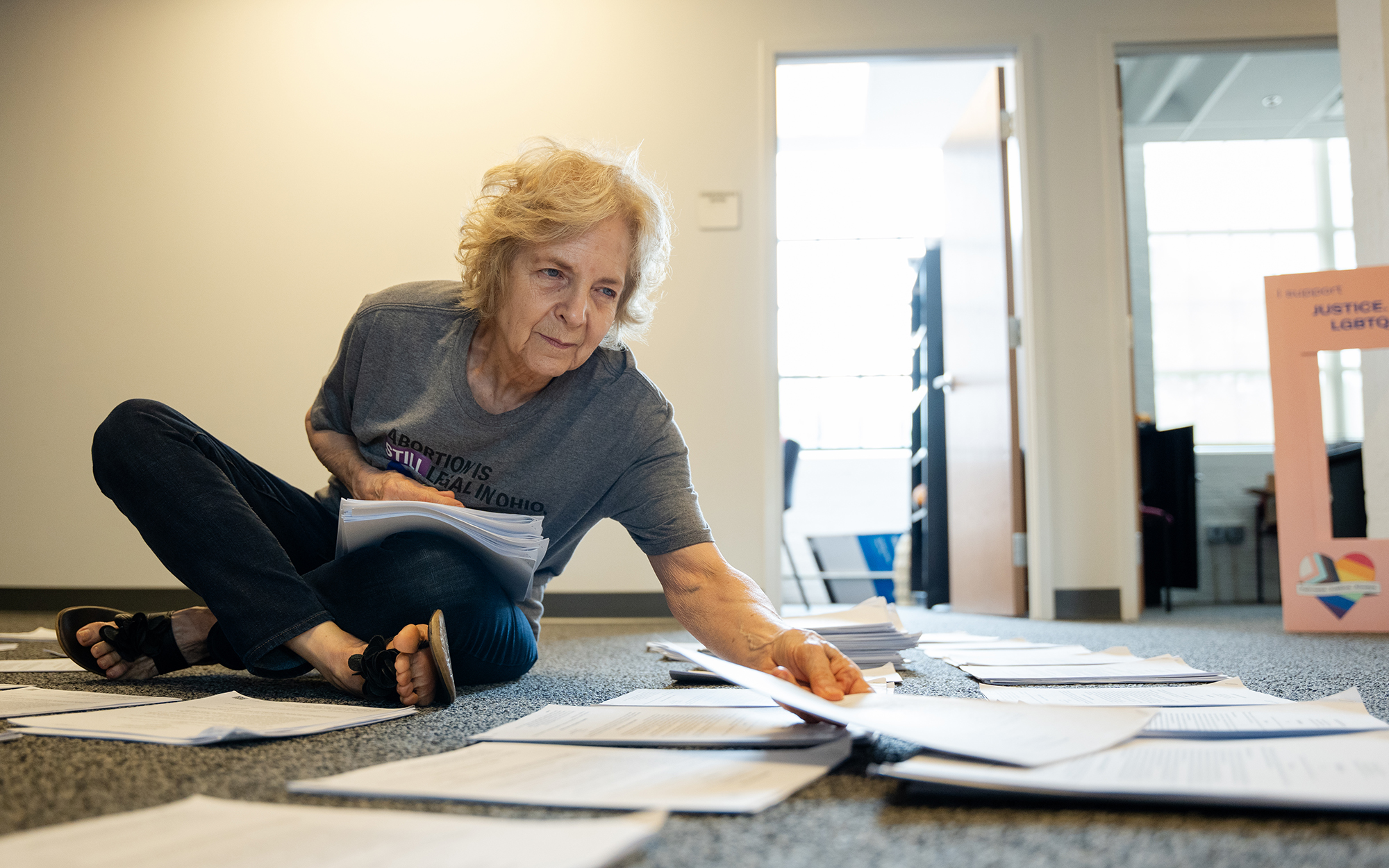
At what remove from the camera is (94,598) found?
3074 millimetres

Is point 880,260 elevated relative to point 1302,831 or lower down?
elevated

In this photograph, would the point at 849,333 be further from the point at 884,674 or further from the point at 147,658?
the point at 147,658

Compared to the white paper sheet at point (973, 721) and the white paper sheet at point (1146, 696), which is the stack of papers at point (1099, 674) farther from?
the white paper sheet at point (973, 721)

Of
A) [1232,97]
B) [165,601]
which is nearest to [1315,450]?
[1232,97]

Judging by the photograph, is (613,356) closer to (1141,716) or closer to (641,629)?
(1141,716)

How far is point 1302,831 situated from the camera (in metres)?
0.51

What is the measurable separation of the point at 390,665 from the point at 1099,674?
36.2 inches

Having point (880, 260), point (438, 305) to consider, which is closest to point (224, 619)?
point (438, 305)

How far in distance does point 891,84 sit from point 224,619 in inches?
164

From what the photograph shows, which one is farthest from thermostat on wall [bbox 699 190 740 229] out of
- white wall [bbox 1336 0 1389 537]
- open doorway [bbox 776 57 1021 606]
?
open doorway [bbox 776 57 1021 606]

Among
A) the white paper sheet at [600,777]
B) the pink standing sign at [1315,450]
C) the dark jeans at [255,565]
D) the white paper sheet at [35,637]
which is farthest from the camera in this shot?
the pink standing sign at [1315,450]

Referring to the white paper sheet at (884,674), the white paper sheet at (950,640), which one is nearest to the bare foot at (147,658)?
the white paper sheet at (884,674)

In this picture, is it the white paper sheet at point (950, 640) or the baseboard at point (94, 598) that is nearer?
→ the white paper sheet at point (950, 640)

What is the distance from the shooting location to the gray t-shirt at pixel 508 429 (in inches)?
46.7
